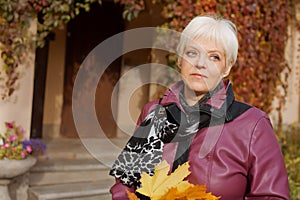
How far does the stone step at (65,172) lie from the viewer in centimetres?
376

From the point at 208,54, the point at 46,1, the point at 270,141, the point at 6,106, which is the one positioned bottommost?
the point at 6,106

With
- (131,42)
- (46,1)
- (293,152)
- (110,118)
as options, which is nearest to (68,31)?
(110,118)

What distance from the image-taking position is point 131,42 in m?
1.55

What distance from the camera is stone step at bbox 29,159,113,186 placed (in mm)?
3762

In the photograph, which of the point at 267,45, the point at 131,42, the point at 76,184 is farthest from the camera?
the point at 267,45

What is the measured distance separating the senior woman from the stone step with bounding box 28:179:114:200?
2.26m

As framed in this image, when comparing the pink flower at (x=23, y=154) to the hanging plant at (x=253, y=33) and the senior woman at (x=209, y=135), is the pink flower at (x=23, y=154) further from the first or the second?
the senior woman at (x=209, y=135)

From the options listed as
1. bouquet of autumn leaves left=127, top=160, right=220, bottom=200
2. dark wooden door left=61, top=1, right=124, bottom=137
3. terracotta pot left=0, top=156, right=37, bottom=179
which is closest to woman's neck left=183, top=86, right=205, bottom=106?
bouquet of autumn leaves left=127, top=160, right=220, bottom=200

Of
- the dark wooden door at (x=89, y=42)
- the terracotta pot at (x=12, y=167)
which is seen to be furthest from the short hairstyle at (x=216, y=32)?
the dark wooden door at (x=89, y=42)

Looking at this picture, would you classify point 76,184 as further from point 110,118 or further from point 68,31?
point 68,31

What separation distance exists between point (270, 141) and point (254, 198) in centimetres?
19

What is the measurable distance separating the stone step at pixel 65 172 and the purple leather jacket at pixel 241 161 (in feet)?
9.12

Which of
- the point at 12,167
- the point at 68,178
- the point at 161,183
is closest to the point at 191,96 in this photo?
the point at 161,183

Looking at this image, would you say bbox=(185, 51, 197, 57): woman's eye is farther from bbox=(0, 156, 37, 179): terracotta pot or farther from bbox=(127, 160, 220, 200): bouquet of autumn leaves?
bbox=(0, 156, 37, 179): terracotta pot
